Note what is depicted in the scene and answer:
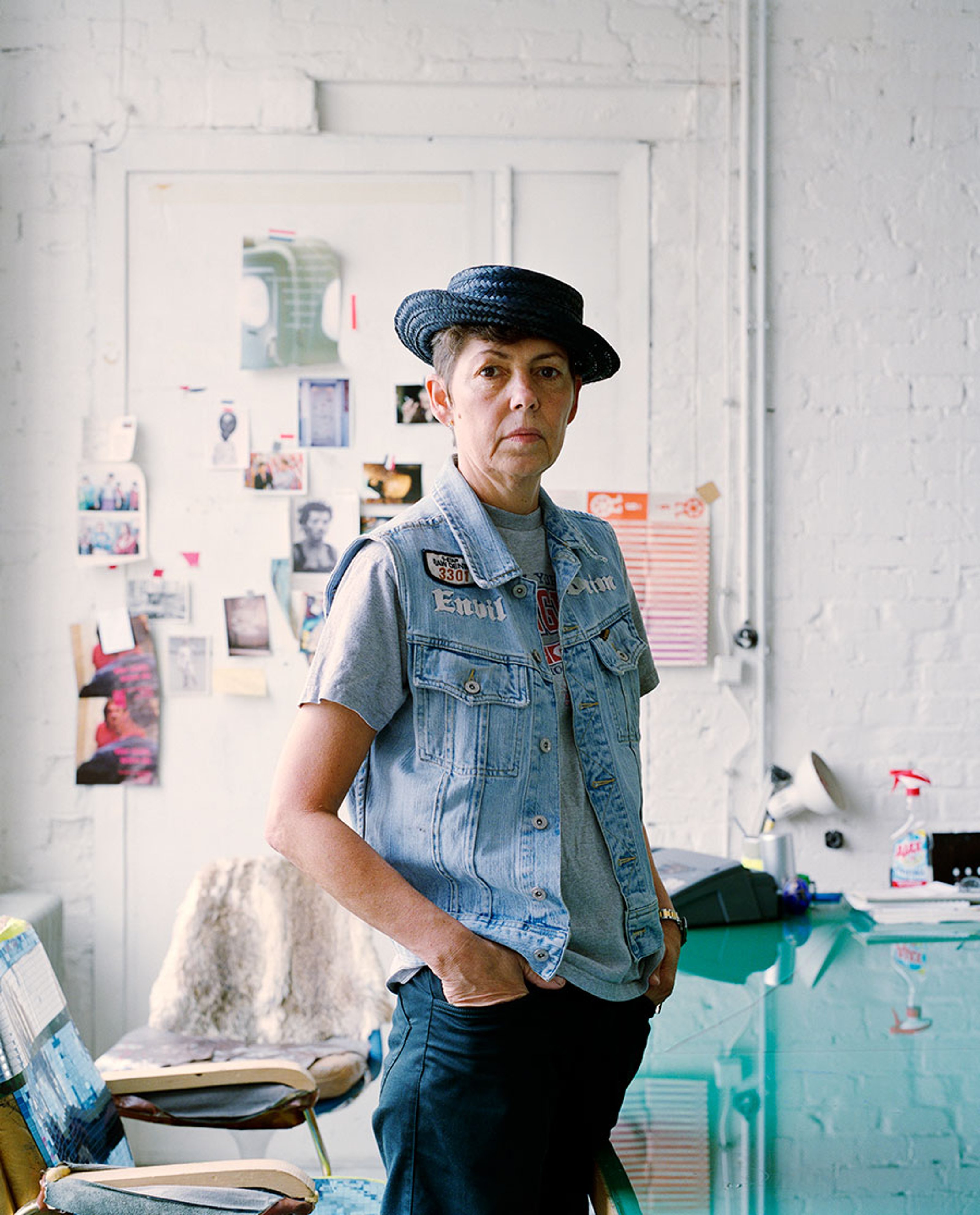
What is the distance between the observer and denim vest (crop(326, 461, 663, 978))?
1.20 meters

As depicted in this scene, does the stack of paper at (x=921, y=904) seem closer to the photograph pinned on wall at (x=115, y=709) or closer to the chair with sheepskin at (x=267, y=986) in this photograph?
the chair with sheepskin at (x=267, y=986)

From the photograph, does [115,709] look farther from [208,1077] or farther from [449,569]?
[449,569]

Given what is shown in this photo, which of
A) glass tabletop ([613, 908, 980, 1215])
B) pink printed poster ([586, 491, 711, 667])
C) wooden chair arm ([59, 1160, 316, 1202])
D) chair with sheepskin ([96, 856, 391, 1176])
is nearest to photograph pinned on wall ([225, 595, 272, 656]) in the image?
chair with sheepskin ([96, 856, 391, 1176])

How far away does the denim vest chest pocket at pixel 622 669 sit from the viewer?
1.38 m

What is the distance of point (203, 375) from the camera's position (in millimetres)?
3125

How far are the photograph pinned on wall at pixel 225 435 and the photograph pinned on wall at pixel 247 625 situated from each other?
37 cm

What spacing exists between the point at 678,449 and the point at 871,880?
4.33ft

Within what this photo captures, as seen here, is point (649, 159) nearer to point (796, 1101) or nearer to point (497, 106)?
point (497, 106)

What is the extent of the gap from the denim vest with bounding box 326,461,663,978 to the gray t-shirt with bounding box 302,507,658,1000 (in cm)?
1

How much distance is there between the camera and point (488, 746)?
4.04 feet

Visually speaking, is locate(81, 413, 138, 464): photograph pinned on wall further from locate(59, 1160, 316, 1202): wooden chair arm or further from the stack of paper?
the stack of paper

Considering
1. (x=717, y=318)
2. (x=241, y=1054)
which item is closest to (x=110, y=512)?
(x=241, y=1054)

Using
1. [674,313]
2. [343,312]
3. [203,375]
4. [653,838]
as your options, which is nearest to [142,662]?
[203,375]

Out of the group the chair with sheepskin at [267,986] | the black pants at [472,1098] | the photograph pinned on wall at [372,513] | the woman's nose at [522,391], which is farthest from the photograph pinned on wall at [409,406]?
the black pants at [472,1098]
